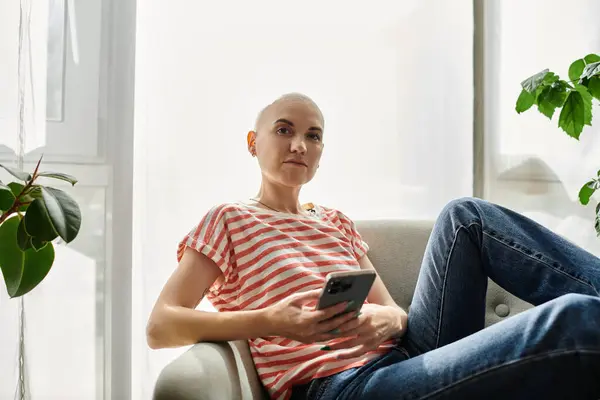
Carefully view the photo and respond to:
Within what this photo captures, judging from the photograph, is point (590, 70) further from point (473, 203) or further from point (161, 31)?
point (161, 31)

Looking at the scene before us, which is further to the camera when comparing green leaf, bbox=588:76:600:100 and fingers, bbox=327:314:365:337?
green leaf, bbox=588:76:600:100

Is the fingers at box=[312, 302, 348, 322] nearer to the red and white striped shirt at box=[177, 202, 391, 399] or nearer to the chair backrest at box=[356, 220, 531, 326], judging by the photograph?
the red and white striped shirt at box=[177, 202, 391, 399]

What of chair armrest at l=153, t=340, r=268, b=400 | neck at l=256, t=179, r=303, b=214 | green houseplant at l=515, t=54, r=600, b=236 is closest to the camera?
chair armrest at l=153, t=340, r=268, b=400

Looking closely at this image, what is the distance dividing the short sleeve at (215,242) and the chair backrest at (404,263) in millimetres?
440

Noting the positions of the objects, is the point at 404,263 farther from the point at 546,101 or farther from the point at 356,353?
the point at 546,101

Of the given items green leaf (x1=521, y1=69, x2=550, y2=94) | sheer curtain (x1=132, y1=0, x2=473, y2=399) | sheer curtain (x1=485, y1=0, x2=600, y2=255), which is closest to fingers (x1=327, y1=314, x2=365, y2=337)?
sheer curtain (x1=132, y1=0, x2=473, y2=399)

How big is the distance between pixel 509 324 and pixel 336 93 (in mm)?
1123

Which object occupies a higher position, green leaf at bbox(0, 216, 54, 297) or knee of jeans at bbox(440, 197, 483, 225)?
knee of jeans at bbox(440, 197, 483, 225)

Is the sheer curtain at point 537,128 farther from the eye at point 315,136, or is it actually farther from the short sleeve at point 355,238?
the eye at point 315,136

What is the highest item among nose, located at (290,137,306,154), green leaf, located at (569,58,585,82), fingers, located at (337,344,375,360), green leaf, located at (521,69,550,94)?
green leaf, located at (569,58,585,82)

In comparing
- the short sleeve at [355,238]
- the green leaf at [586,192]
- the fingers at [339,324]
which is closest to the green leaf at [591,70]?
the green leaf at [586,192]

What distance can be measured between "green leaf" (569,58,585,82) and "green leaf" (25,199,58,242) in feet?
4.83

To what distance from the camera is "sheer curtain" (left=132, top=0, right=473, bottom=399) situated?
5.34 ft

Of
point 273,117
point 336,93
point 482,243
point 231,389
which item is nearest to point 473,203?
point 482,243
